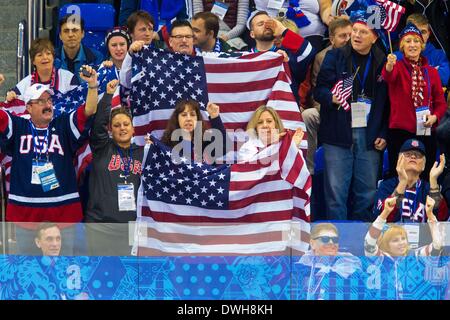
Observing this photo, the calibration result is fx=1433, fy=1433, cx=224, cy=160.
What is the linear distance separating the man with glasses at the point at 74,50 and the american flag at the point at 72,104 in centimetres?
73

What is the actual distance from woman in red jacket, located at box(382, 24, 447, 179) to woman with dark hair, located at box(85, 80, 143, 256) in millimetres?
2541

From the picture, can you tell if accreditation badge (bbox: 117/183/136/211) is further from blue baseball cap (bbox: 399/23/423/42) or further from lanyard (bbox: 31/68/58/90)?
blue baseball cap (bbox: 399/23/423/42)

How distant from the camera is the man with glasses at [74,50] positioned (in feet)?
47.1

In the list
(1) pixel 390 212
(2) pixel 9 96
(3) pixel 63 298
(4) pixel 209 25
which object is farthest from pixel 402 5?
(3) pixel 63 298

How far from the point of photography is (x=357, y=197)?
13641mm

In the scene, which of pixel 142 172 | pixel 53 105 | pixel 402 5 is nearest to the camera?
pixel 142 172

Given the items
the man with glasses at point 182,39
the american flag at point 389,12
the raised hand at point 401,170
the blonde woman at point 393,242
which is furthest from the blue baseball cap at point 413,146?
the man with glasses at point 182,39

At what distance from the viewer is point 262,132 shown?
488 inches

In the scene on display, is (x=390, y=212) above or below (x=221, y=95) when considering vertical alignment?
below

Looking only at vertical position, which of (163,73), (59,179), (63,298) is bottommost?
(63,298)

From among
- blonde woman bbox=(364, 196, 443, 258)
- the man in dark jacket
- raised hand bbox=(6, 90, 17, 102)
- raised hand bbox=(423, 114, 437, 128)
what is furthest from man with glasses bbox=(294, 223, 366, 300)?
raised hand bbox=(6, 90, 17, 102)

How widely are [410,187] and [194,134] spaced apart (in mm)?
2038

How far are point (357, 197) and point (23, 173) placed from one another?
319cm
